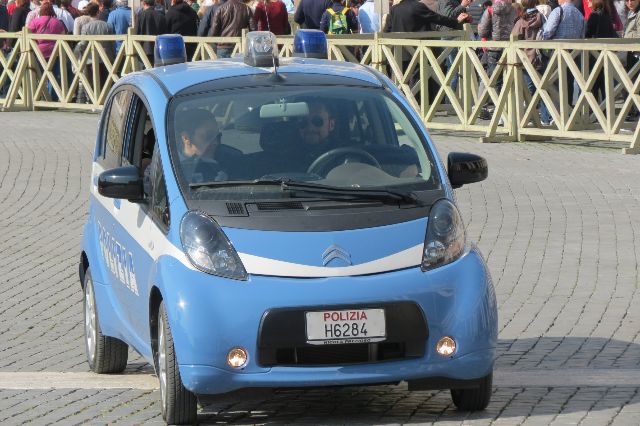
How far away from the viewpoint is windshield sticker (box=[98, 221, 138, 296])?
769 centimetres

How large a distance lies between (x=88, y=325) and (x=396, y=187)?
2.19m

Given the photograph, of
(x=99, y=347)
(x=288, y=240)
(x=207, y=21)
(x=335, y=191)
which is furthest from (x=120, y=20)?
(x=288, y=240)

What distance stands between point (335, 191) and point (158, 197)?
2.62ft

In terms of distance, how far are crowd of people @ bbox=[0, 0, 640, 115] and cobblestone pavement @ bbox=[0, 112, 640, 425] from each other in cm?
216

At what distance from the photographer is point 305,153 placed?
7.56 m

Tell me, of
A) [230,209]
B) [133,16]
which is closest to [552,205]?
[230,209]

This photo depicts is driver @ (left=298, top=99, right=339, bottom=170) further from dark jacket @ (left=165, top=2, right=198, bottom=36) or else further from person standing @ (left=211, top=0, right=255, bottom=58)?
dark jacket @ (left=165, top=2, right=198, bottom=36)

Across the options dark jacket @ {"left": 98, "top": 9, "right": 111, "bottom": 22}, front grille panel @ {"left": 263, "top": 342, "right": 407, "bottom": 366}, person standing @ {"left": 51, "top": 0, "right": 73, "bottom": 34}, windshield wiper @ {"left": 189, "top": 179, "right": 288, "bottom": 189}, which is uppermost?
windshield wiper @ {"left": 189, "top": 179, "right": 288, "bottom": 189}

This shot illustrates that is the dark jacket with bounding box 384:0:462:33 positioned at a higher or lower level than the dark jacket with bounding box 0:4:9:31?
higher

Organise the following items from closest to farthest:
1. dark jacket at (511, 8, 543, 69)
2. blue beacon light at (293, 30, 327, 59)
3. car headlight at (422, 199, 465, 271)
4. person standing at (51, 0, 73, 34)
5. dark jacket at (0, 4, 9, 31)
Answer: car headlight at (422, 199, 465, 271) → blue beacon light at (293, 30, 327, 59) → dark jacket at (511, 8, 543, 69) → person standing at (51, 0, 73, 34) → dark jacket at (0, 4, 9, 31)

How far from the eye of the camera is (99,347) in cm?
851

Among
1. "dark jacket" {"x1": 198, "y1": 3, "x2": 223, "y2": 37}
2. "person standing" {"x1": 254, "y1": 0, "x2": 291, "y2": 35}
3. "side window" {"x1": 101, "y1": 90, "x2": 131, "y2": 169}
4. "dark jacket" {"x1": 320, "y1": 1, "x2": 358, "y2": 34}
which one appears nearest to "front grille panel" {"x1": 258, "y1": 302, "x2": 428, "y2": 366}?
"side window" {"x1": 101, "y1": 90, "x2": 131, "y2": 169}

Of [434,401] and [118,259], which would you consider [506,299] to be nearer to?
[434,401]

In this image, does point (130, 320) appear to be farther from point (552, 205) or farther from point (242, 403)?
point (552, 205)
